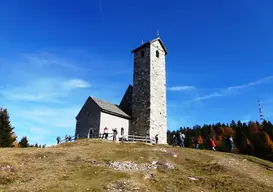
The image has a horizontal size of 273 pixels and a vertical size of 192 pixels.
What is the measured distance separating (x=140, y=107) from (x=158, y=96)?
4.31 meters

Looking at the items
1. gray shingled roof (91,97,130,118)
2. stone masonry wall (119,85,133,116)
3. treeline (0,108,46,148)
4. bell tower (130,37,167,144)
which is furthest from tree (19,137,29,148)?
bell tower (130,37,167,144)

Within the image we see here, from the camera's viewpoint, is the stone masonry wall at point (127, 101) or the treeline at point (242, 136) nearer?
the stone masonry wall at point (127, 101)

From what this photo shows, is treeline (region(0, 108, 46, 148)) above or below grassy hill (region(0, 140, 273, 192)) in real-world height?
above

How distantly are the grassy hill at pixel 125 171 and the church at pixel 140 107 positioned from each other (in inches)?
478

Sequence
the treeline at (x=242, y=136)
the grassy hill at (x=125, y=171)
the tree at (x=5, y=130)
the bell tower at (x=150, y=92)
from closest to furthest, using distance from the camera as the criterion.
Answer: the grassy hill at (x=125, y=171) → the bell tower at (x=150, y=92) → the tree at (x=5, y=130) → the treeline at (x=242, y=136)

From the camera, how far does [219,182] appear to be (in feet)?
74.0

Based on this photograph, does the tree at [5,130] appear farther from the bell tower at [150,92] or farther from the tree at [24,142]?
the bell tower at [150,92]

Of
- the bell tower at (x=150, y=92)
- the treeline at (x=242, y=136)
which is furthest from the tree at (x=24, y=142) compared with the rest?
the treeline at (x=242, y=136)

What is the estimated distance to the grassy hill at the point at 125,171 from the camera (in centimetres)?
2072

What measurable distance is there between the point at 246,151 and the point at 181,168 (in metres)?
77.0

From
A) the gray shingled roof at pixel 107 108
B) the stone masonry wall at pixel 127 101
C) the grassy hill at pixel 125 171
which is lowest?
the grassy hill at pixel 125 171

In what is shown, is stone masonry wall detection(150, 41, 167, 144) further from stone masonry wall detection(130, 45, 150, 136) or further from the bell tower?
stone masonry wall detection(130, 45, 150, 136)

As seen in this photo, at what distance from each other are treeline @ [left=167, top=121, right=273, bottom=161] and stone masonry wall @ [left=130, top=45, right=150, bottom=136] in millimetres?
57590

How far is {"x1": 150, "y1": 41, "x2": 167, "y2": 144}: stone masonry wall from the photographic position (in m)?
47.4
